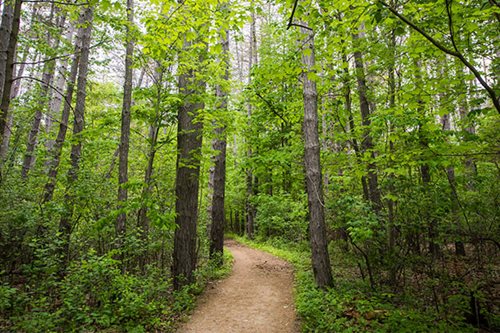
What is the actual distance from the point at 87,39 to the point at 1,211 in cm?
546

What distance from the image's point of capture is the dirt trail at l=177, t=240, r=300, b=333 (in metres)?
5.52

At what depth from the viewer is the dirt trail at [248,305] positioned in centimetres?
552

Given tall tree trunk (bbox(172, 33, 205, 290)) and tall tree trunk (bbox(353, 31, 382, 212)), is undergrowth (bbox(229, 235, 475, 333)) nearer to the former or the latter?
tall tree trunk (bbox(353, 31, 382, 212))

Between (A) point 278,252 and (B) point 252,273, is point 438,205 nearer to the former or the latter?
(B) point 252,273

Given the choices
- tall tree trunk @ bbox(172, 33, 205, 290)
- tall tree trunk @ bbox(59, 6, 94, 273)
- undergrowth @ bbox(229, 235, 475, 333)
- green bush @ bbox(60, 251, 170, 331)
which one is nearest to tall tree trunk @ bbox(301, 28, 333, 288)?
undergrowth @ bbox(229, 235, 475, 333)

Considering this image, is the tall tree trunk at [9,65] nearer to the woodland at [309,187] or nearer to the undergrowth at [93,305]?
the woodland at [309,187]

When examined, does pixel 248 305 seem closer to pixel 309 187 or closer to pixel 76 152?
pixel 309 187

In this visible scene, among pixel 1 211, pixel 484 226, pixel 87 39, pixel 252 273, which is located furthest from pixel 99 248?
pixel 484 226

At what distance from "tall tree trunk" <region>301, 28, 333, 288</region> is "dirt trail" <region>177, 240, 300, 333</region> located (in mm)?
1073

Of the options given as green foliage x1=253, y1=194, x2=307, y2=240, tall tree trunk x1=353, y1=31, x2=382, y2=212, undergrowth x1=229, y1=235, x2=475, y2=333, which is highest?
tall tree trunk x1=353, y1=31, x2=382, y2=212

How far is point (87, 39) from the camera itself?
28.0 feet

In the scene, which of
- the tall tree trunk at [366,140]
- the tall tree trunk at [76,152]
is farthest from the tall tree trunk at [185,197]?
the tall tree trunk at [366,140]

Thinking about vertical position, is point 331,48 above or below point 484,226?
above

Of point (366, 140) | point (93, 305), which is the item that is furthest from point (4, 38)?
point (366, 140)
